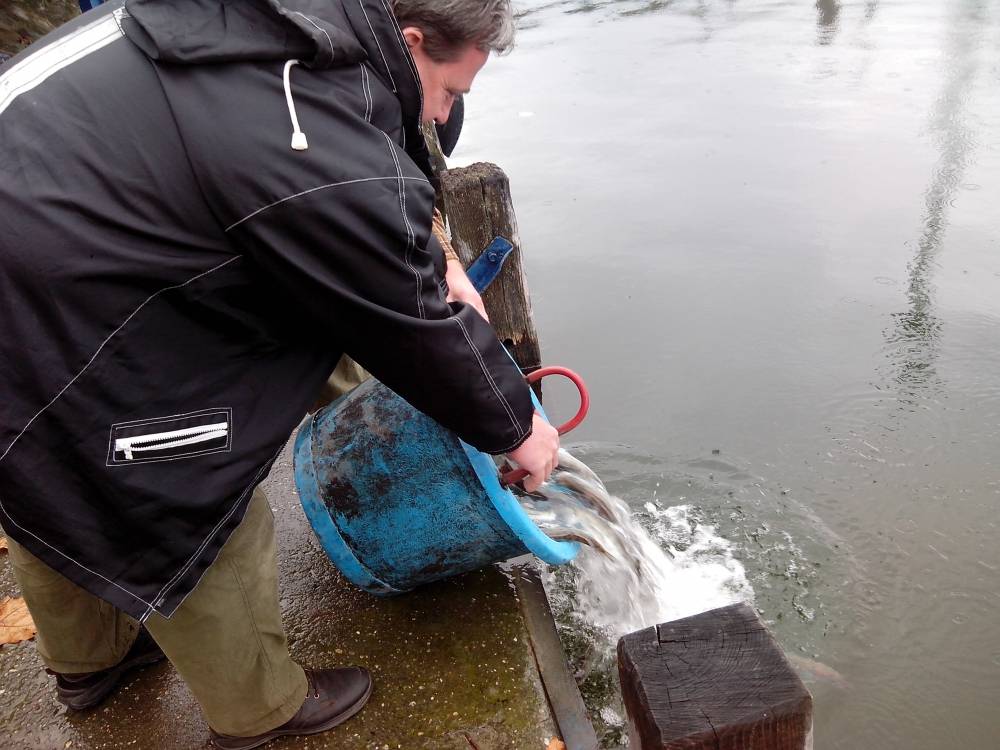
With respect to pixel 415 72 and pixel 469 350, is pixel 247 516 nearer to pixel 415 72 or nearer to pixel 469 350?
pixel 469 350

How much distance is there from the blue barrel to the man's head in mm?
886

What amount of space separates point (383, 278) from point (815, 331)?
3877 mm

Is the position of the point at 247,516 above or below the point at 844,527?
above

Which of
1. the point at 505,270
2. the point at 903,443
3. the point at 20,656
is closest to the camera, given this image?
the point at 20,656

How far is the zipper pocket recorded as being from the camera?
1.60 meters

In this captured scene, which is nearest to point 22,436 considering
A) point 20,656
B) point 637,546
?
point 20,656

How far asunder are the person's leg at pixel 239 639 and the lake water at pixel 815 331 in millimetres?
1917

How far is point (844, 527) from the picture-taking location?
3.59 metres

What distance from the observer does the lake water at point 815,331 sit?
3.20 meters

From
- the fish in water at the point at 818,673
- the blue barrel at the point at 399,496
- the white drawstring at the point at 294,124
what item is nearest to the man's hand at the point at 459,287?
the blue barrel at the point at 399,496

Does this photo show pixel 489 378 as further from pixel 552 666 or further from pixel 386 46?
pixel 552 666

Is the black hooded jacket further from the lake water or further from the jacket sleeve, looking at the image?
the lake water

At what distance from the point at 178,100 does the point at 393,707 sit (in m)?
1.77

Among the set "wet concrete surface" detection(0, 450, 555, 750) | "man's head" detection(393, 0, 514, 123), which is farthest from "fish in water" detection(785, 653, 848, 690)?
"man's head" detection(393, 0, 514, 123)
